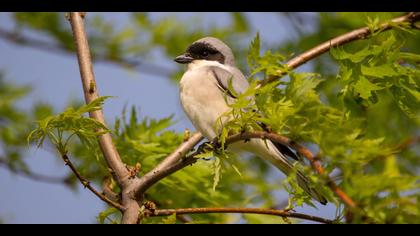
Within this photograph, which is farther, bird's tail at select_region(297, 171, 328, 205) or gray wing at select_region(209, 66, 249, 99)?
gray wing at select_region(209, 66, 249, 99)

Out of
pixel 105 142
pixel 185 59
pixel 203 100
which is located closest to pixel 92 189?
pixel 105 142

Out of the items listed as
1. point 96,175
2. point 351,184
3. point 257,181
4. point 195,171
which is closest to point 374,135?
point 257,181

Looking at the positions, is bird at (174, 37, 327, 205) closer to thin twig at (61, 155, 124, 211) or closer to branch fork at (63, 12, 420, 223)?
branch fork at (63, 12, 420, 223)

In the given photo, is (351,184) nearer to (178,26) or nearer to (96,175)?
(96,175)

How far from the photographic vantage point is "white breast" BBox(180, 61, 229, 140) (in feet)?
12.2

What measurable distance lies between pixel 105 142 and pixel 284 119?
115 centimetres

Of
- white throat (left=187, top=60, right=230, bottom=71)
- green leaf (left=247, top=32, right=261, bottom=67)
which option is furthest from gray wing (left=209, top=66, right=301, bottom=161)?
green leaf (left=247, top=32, right=261, bottom=67)

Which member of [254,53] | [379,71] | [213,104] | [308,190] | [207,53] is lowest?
[308,190]

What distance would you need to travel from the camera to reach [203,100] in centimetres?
379

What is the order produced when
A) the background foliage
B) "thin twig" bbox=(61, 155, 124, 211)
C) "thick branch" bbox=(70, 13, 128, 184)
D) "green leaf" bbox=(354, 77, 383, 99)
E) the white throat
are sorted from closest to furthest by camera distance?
the background foliage < "green leaf" bbox=(354, 77, 383, 99) < "thin twig" bbox=(61, 155, 124, 211) < "thick branch" bbox=(70, 13, 128, 184) < the white throat

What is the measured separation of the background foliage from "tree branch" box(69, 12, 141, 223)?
0.08 m

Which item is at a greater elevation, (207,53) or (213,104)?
(207,53)

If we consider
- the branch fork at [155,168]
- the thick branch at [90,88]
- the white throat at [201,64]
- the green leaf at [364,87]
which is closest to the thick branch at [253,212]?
the branch fork at [155,168]

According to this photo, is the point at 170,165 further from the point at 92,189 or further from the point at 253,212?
the point at 253,212
